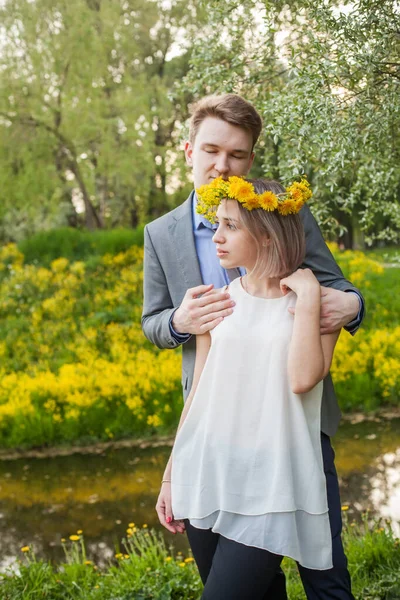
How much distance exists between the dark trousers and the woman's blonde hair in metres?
0.65

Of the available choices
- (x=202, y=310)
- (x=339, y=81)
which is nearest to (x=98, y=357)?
(x=339, y=81)

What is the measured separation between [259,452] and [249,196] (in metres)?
0.79

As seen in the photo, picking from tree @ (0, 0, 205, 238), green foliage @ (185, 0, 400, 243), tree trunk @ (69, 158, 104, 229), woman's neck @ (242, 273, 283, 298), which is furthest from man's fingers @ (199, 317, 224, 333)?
tree trunk @ (69, 158, 104, 229)

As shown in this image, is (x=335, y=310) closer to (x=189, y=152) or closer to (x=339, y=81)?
(x=189, y=152)

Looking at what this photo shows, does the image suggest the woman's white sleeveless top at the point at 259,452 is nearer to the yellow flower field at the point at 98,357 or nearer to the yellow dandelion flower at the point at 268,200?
the yellow dandelion flower at the point at 268,200

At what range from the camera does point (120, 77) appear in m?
20.1

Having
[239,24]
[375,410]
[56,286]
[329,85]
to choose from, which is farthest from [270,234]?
[56,286]

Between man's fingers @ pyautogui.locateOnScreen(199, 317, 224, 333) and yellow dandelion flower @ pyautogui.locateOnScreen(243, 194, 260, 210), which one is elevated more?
yellow dandelion flower @ pyautogui.locateOnScreen(243, 194, 260, 210)

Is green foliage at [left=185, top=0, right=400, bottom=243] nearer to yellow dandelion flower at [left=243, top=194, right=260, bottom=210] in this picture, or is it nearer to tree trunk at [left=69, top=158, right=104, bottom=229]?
yellow dandelion flower at [left=243, top=194, right=260, bottom=210]

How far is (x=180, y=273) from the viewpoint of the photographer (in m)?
2.65

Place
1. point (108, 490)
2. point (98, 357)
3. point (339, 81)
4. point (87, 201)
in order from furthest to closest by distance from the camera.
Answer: point (87, 201) < point (98, 357) < point (108, 490) < point (339, 81)

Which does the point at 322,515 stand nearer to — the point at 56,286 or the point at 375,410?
the point at 375,410

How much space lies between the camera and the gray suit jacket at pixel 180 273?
248 centimetres

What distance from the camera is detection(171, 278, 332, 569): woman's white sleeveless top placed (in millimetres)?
1980
